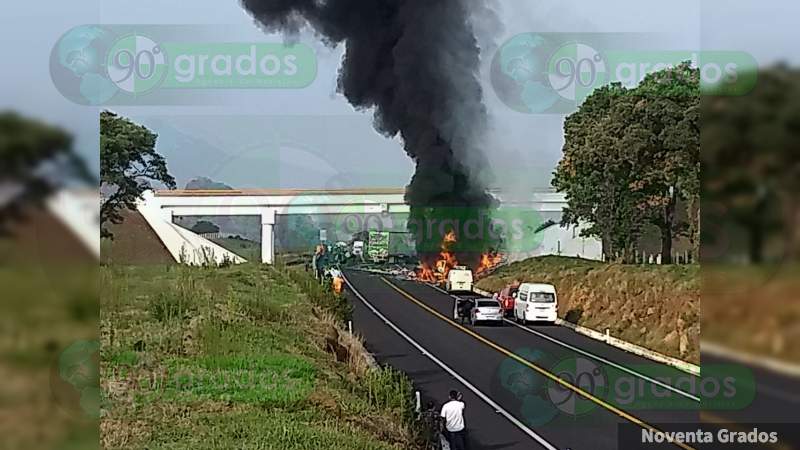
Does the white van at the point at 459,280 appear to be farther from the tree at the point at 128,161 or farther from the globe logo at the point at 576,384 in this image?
the tree at the point at 128,161

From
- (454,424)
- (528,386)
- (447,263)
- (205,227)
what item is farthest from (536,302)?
(205,227)

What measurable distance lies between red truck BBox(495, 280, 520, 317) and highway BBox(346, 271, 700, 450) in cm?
17

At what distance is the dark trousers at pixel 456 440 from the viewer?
243 inches

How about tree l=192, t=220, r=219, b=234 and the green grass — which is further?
the green grass

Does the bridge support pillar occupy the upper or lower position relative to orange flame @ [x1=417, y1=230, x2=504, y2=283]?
upper

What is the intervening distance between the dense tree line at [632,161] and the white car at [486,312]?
1.35m

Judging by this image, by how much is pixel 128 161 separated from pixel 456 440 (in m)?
3.50

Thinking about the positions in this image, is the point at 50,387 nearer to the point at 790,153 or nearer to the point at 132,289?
the point at 790,153

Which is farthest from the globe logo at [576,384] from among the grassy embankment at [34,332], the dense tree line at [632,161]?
the grassy embankment at [34,332]

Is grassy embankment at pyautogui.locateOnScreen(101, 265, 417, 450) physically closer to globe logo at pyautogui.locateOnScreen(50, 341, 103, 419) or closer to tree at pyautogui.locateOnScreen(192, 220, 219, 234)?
tree at pyautogui.locateOnScreen(192, 220, 219, 234)

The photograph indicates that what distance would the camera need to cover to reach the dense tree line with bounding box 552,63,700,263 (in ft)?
13.0

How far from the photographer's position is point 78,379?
2.34 metres

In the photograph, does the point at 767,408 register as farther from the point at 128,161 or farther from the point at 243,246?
the point at 128,161

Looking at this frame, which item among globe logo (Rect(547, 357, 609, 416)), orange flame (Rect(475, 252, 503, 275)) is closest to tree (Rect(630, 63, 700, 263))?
globe logo (Rect(547, 357, 609, 416))
